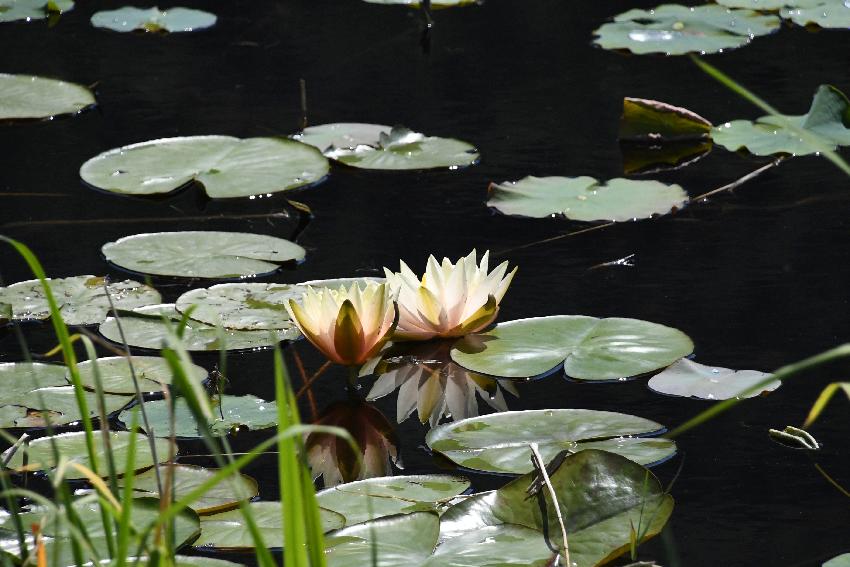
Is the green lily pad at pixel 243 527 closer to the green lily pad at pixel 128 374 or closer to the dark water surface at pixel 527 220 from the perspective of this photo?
the dark water surface at pixel 527 220

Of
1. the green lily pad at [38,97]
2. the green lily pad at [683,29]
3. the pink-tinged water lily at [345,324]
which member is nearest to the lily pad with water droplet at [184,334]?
the pink-tinged water lily at [345,324]

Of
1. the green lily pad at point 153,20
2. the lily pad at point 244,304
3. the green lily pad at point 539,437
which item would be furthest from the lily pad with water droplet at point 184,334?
the green lily pad at point 153,20

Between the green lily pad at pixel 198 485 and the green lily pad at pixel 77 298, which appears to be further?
the green lily pad at pixel 77 298

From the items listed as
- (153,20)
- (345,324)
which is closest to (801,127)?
(345,324)

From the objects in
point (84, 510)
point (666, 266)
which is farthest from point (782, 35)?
point (84, 510)

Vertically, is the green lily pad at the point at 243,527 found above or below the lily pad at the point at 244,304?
below

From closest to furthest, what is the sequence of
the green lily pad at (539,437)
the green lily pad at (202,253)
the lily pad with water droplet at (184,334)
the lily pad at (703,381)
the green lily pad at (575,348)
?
the green lily pad at (539,437) < the lily pad at (703,381) < the green lily pad at (575,348) < the lily pad with water droplet at (184,334) < the green lily pad at (202,253)

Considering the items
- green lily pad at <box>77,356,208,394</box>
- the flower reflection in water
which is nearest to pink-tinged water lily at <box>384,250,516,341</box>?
the flower reflection in water

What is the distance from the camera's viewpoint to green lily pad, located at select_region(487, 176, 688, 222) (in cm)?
233

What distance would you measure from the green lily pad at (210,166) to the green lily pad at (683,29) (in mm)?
1148

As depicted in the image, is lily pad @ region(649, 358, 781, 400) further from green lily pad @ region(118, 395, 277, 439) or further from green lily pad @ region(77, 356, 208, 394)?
green lily pad @ region(77, 356, 208, 394)

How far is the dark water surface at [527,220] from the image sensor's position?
157cm

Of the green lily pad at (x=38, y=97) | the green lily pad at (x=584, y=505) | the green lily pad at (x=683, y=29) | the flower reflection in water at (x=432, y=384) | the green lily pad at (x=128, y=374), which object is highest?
the green lily pad at (x=683, y=29)

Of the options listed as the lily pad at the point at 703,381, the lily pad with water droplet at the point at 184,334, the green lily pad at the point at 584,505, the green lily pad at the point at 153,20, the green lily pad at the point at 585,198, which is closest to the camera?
the green lily pad at the point at 584,505
